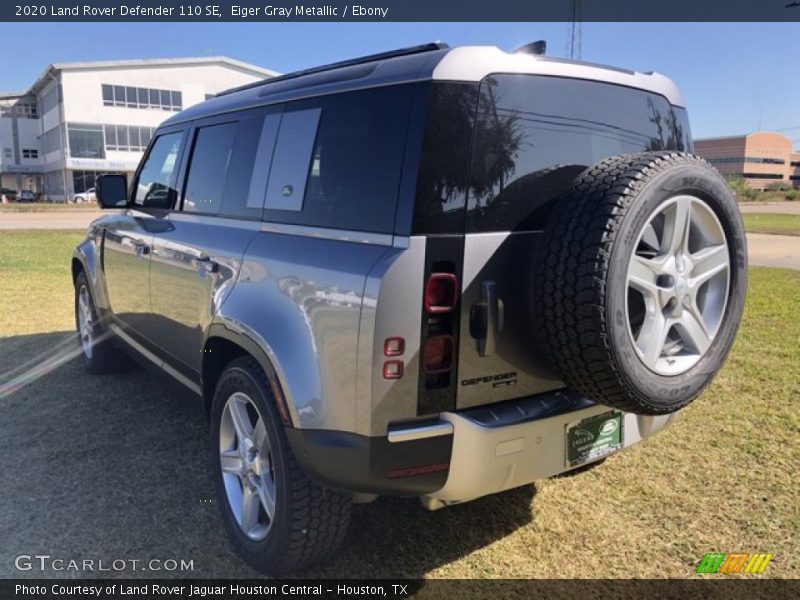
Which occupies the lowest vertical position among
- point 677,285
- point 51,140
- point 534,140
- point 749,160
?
point 677,285

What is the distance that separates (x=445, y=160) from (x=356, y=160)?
15.1 inches

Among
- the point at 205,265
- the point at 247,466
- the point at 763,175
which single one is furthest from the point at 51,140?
the point at 763,175

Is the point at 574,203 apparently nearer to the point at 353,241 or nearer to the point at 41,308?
the point at 353,241

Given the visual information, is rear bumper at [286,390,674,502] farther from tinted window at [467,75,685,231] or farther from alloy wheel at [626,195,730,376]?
tinted window at [467,75,685,231]

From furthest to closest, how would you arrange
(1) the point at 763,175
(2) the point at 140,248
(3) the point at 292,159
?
1. (1) the point at 763,175
2. (2) the point at 140,248
3. (3) the point at 292,159

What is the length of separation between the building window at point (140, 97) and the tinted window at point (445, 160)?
5634cm

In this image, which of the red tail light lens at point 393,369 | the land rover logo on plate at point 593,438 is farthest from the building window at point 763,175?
the red tail light lens at point 393,369

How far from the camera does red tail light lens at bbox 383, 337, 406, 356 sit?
216cm

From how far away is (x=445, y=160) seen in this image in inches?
88.1

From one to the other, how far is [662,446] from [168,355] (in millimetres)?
3113

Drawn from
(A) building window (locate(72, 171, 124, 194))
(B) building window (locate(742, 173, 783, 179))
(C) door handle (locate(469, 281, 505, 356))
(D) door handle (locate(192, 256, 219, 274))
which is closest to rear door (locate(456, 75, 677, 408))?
(C) door handle (locate(469, 281, 505, 356))

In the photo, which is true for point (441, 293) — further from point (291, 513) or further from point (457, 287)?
point (291, 513)

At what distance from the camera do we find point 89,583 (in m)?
2.71

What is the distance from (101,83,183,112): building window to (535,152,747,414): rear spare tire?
56.6 metres
